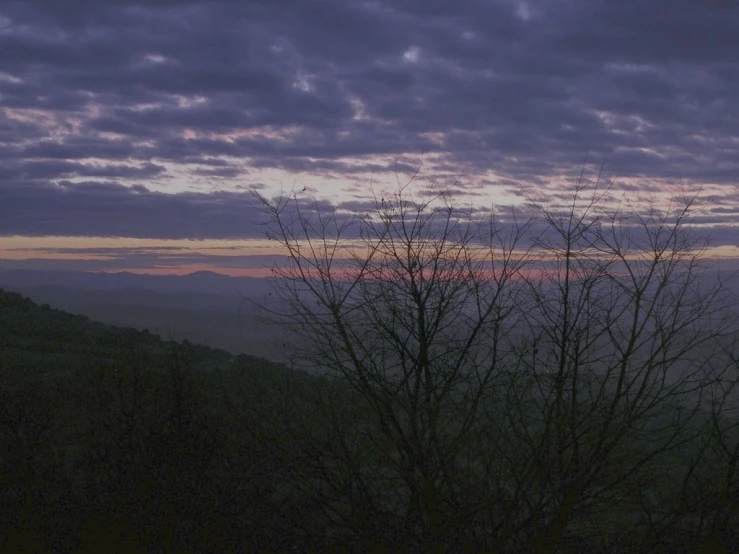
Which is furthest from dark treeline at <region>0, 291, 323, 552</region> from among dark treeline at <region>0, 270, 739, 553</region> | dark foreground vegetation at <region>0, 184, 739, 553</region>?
dark foreground vegetation at <region>0, 184, 739, 553</region>

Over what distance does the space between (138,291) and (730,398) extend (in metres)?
170

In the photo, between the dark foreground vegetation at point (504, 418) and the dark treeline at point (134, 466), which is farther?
the dark treeline at point (134, 466)

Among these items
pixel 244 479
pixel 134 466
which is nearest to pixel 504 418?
pixel 244 479

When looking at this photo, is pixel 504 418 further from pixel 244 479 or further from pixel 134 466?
pixel 134 466

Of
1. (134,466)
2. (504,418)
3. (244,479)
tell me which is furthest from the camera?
(134,466)

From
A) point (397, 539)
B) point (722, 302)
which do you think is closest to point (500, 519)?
point (397, 539)

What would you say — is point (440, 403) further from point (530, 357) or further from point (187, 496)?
point (187, 496)

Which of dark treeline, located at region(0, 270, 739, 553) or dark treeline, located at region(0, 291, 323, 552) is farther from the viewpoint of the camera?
dark treeline, located at region(0, 291, 323, 552)

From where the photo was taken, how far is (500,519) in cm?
618

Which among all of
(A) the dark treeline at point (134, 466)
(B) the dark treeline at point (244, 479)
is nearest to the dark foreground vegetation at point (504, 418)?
(B) the dark treeline at point (244, 479)

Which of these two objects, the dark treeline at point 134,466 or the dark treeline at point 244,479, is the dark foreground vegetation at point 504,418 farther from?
the dark treeline at point 134,466

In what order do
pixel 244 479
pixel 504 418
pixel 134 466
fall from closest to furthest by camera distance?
pixel 504 418
pixel 244 479
pixel 134 466

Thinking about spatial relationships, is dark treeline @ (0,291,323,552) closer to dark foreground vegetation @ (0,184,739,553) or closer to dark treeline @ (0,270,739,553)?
dark treeline @ (0,270,739,553)

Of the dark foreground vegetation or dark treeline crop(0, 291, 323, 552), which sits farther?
dark treeline crop(0, 291, 323, 552)
